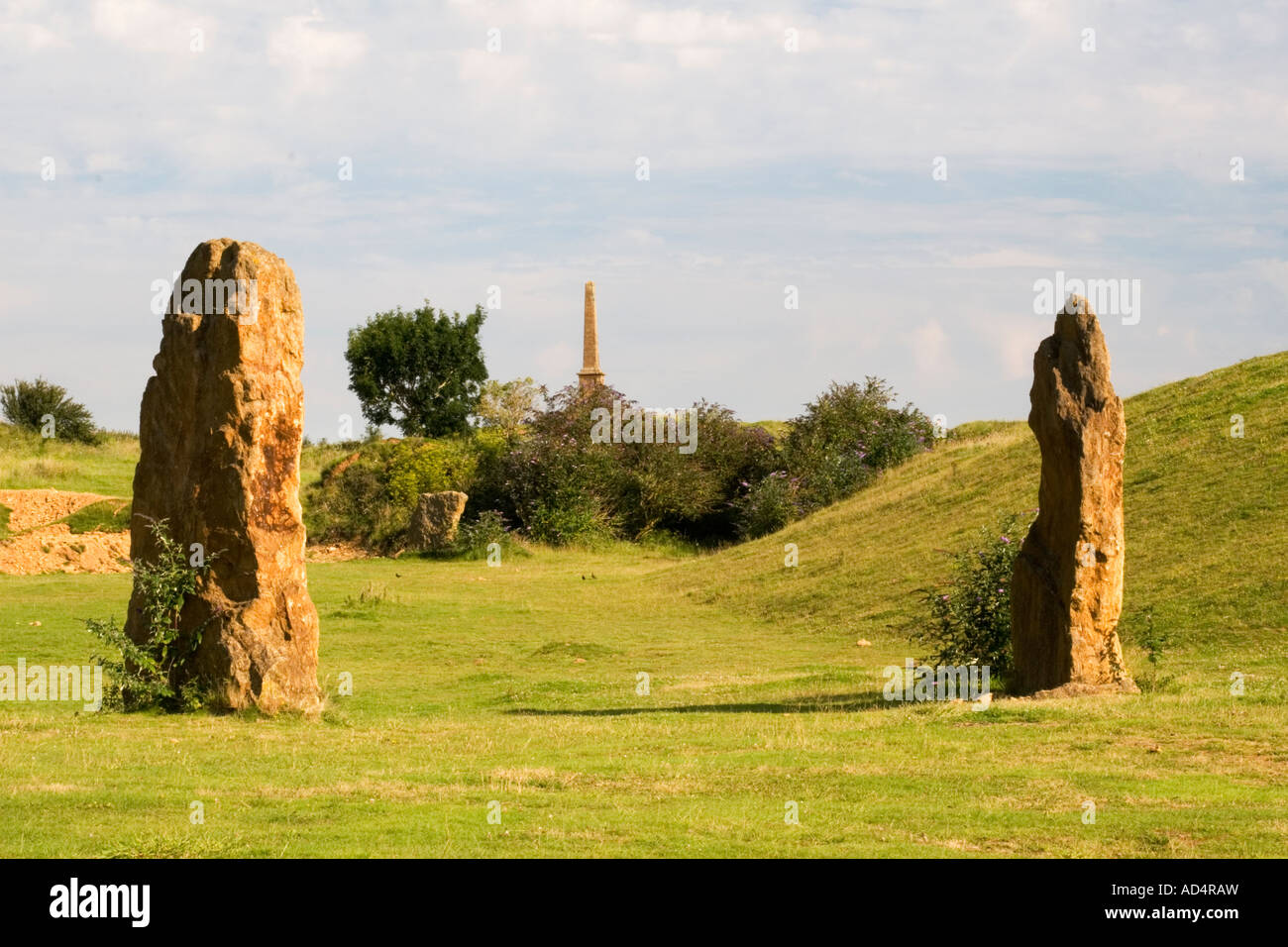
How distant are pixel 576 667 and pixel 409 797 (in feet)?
36.8

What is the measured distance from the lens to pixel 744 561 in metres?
34.1

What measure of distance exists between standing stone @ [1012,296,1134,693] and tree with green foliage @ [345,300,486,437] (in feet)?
161

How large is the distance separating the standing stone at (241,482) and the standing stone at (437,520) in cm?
2535

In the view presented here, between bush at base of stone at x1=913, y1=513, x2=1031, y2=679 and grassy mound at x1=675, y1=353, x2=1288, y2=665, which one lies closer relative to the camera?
bush at base of stone at x1=913, y1=513, x2=1031, y2=679

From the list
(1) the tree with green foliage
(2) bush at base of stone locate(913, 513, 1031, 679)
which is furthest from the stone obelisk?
(2) bush at base of stone locate(913, 513, 1031, 679)

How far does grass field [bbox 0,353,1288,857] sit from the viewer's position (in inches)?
348

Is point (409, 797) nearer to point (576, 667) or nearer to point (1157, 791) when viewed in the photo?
point (1157, 791)

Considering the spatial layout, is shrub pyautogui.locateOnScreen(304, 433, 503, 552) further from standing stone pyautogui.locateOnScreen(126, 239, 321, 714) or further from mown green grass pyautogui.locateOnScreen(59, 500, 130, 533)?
standing stone pyautogui.locateOnScreen(126, 239, 321, 714)

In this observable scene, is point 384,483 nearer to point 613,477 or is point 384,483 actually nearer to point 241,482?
point 613,477

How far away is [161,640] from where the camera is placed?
1443 centimetres

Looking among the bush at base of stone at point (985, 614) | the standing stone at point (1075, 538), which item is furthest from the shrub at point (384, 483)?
the standing stone at point (1075, 538)

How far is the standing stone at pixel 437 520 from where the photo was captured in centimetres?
4041

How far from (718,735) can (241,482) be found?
17.9 ft
